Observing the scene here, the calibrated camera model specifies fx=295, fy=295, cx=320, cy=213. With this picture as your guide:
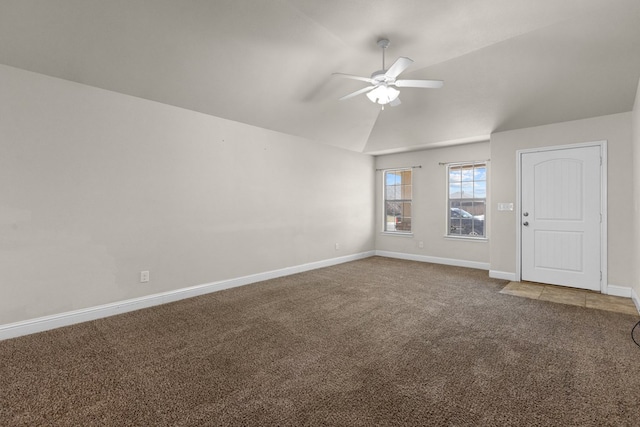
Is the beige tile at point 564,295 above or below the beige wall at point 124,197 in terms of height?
below

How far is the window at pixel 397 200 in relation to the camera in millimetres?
6738

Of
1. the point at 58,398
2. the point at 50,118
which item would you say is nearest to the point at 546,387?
the point at 58,398

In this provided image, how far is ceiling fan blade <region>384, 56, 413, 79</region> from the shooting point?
266 cm

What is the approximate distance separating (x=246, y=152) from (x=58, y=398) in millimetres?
3480

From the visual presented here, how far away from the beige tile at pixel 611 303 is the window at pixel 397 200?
3.31 meters

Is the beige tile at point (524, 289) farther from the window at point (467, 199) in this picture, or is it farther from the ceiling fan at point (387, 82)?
the ceiling fan at point (387, 82)

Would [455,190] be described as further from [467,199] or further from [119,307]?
[119,307]

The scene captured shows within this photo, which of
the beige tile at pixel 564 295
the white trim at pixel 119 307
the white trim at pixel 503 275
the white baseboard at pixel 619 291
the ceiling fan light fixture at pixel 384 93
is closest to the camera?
the white trim at pixel 119 307

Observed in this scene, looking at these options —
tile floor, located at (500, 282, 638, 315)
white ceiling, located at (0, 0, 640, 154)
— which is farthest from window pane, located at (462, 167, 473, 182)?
tile floor, located at (500, 282, 638, 315)

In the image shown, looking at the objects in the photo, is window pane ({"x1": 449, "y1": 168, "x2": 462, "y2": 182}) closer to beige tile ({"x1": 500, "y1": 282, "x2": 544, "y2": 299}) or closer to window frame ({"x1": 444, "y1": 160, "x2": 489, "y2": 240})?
window frame ({"x1": 444, "y1": 160, "x2": 489, "y2": 240})

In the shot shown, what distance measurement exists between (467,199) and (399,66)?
13.0 feet

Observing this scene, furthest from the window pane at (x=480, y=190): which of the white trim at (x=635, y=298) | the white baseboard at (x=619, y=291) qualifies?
the white trim at (x=635, y=298)

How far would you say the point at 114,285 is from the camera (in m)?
3.34

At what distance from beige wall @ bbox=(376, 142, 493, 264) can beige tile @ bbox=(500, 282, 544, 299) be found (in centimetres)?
101
